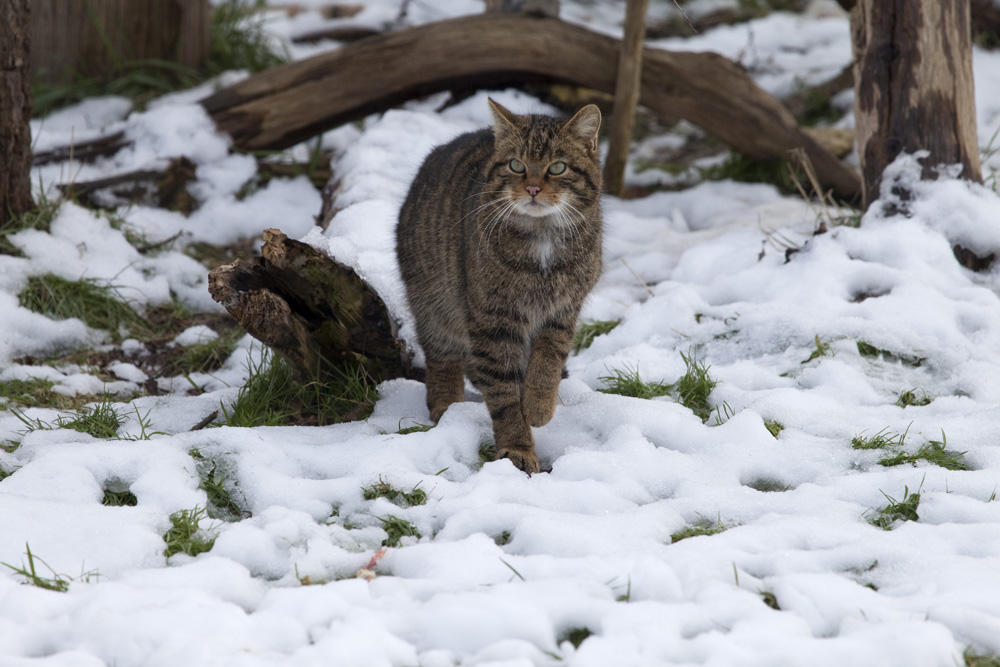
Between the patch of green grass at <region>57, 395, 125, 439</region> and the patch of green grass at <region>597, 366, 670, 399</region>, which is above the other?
the patch of green grass at <region>597, 366, 670, 399</region>

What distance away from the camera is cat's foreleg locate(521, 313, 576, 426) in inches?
129

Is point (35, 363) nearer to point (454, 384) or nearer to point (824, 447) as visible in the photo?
point (454, 384)

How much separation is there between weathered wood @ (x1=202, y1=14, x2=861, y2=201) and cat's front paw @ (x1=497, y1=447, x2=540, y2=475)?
3.56m

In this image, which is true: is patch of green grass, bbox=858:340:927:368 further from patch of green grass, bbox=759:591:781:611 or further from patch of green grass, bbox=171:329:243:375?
patch of green grass, bbox=171:329:243:375

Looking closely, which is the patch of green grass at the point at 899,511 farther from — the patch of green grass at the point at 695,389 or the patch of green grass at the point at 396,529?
the patch of green grass at the point at 396,529

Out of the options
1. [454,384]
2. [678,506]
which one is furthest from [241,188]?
[678,506]

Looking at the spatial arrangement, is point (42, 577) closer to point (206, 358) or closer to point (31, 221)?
point (206, 358)

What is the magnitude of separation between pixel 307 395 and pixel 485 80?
130 inches

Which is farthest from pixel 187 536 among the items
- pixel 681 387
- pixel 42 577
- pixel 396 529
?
pixel 681 387

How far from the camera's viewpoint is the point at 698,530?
2.56m

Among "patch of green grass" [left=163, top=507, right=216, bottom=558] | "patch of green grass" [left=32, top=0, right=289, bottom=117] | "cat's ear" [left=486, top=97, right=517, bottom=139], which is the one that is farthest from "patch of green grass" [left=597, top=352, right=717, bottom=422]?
"patch of green grass" [left=32, top=0, right=289, bottom=117]

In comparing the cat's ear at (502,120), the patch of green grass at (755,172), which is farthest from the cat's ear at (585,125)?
the patch of green grass at (755,172)

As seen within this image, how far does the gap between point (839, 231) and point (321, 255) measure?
2.65 m

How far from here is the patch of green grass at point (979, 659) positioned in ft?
6.37
